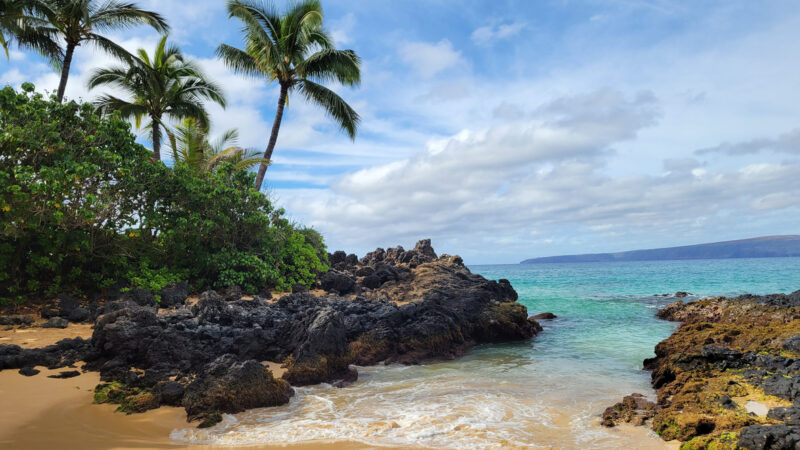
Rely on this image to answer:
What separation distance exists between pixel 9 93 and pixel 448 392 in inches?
458

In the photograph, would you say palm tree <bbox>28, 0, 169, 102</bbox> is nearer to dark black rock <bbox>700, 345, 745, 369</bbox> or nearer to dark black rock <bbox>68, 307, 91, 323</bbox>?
dark black rock <bbox>68, 307, 91, 323</bbox>

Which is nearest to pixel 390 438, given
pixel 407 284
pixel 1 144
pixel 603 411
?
pixel 603 411

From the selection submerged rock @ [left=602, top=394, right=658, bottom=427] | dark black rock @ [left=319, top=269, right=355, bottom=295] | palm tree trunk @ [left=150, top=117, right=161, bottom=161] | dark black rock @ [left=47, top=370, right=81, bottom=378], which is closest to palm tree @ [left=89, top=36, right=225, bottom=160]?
palm tree trunk @ [left=150, top=117, right=161, bottom=161]

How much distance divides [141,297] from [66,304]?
61.2 inches

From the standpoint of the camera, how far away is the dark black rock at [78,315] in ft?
32.8

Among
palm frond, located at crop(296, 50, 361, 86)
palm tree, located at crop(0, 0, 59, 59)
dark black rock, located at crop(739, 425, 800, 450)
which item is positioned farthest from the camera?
palm frond, located at crop(296, 50, 361, 86)

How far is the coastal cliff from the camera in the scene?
487 cm

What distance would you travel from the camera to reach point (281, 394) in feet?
22.5

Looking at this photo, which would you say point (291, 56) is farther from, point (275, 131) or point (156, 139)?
point (156, 139)

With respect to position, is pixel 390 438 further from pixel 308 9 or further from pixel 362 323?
pixel 308 9

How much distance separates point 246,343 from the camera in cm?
902

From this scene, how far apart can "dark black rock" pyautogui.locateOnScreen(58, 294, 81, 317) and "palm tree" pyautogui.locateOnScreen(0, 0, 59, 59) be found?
1087 centimetres

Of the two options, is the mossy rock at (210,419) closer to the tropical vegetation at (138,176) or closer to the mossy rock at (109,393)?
the mossy rock at (109,393)

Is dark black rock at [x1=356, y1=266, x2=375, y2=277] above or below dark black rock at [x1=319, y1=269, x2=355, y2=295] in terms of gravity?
above
